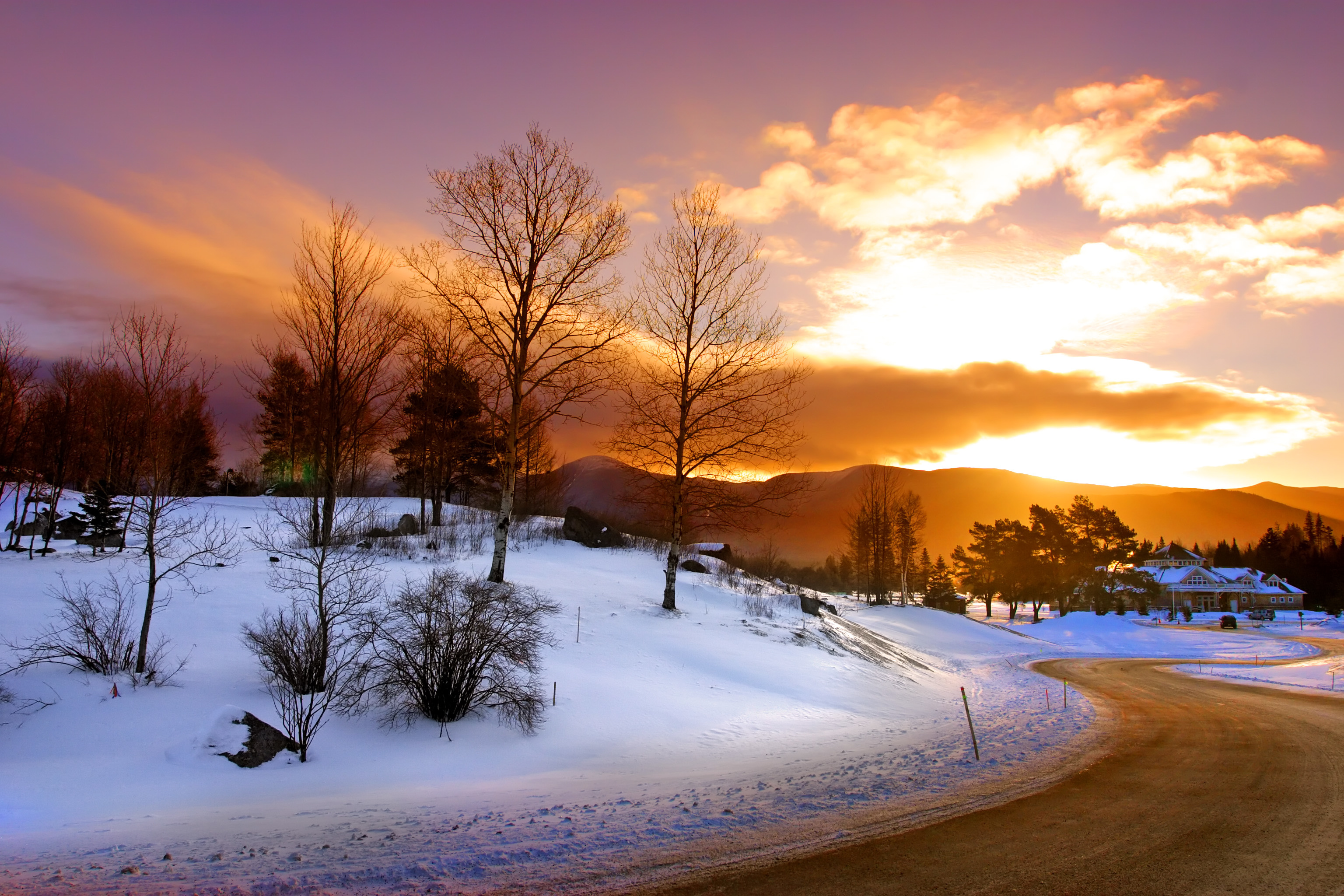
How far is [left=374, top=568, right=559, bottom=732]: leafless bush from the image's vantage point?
1078 centimetres

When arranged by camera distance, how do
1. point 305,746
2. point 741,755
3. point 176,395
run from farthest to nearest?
point 176,395 → point 741,755 → point 305,746

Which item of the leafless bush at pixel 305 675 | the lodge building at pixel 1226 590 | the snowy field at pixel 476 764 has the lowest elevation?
the lodge building at pixel 1226 590

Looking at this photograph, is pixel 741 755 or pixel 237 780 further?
pixel 741 755

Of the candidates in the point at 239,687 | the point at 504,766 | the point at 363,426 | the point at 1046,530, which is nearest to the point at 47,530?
the point at 363,426

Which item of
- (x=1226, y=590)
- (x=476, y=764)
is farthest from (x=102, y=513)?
(x=1226, y=590)

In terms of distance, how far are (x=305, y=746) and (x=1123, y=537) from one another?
281 ft

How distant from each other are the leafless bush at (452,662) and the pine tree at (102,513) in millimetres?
11911

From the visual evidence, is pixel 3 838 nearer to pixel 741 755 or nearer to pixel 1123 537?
pixel 741 755

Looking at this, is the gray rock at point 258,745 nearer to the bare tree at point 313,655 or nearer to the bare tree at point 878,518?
the bare tree at point 313,655

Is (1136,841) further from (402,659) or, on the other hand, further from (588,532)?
(588,532)

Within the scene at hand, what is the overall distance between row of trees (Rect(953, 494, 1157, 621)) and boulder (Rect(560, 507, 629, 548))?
57.8 metres

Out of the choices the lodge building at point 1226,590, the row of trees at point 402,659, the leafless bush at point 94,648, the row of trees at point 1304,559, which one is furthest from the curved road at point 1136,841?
the row of trees at point 1304,559

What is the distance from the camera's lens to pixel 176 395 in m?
12.6

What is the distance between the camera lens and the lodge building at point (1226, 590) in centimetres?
8731
